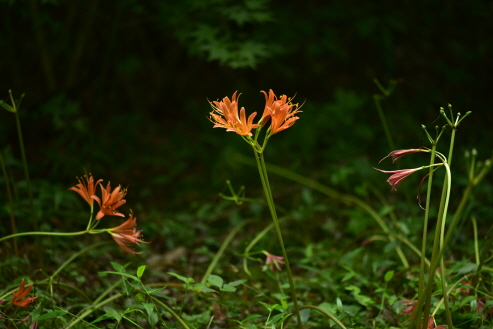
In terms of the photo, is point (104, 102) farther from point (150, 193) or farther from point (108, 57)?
point (150, 193)

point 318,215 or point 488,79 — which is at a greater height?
point 488,79

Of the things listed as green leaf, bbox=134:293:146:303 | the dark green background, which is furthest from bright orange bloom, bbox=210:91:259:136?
the dark green background

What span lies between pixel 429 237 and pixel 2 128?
6.89 feet

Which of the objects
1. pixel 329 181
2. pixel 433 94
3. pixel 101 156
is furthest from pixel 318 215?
pixel 433 94

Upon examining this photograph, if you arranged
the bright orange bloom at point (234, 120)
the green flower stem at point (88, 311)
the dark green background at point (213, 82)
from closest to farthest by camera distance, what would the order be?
the bright orange bloom at point (234, 120), the green flower stem at point (88, 311), the dark green background at point (213, 82)

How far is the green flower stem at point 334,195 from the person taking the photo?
6.03ft

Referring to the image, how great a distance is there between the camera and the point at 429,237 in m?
1.89

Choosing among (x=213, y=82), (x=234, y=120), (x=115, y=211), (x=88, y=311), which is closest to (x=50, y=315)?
(x=88, y=311)

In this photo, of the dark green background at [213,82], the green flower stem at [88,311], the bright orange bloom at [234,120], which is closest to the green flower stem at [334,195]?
the dark green background at [213,82]

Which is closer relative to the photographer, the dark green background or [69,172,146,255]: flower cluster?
[69,172,146,255]: flower cluster

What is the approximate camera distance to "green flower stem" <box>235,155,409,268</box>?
184 cm

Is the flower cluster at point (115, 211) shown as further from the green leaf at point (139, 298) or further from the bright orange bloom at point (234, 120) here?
the bright orange bloom at point (234, 120)

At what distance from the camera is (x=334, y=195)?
2275mm

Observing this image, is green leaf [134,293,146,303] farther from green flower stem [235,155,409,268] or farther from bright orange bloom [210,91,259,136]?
green flower stem [235,155,409,268]
